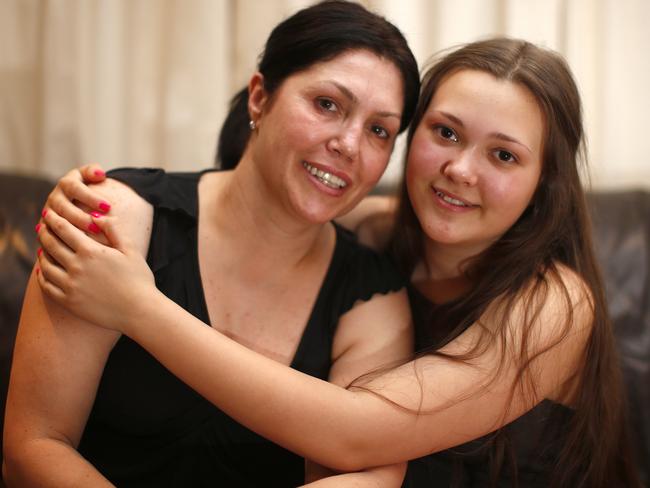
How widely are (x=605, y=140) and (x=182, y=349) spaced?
1.46 m

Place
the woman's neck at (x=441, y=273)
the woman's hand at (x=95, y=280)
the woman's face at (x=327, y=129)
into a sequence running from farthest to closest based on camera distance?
1. the woman's neck at (x=441, y=273)
2. the woman's face at (x=327, y=129)
3. the woman's hand at (x=95, y=280)

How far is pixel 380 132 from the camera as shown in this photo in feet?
4.66

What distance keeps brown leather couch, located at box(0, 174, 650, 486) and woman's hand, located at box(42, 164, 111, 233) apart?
48 cm

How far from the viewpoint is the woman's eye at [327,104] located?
4.41ft

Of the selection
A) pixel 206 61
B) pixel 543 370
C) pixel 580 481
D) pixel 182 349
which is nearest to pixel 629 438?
pixel 580 481

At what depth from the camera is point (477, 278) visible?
1.62m

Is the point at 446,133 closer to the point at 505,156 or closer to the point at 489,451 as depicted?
the point at 505,156

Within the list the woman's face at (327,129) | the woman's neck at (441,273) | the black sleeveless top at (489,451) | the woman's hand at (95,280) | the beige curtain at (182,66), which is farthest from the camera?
the beige curtain at (182,66)

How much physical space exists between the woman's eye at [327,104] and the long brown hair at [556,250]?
0.27 meters

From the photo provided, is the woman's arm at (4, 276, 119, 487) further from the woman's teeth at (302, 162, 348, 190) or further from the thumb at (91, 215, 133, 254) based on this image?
the woman's teeth at (302, 162, 348, 190)

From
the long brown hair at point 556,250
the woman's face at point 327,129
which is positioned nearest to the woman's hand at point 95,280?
the woman's face at point 327,129

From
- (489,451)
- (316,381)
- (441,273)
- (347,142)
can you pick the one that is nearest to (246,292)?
(316,381)

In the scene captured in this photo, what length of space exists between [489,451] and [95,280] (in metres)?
0.85

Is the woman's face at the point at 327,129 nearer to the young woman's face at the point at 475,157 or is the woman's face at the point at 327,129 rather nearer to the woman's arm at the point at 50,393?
the young woman's face at the point at 475,157
